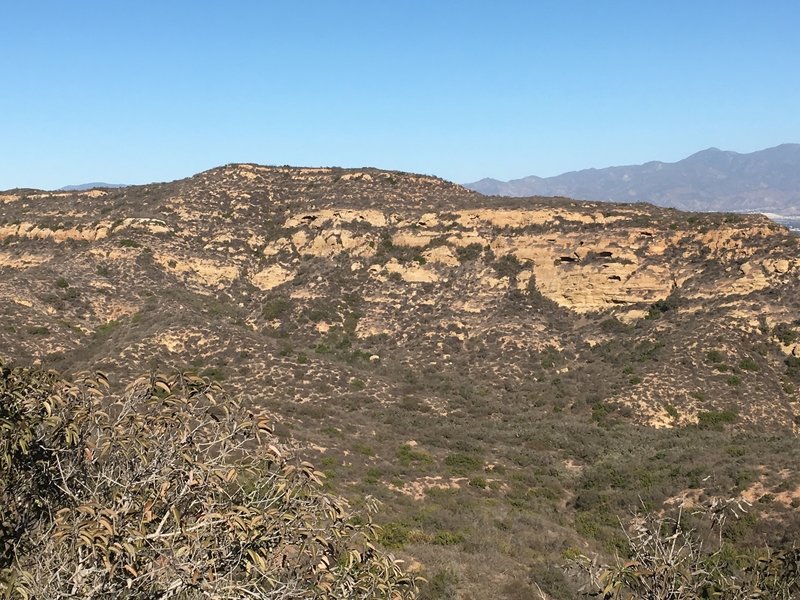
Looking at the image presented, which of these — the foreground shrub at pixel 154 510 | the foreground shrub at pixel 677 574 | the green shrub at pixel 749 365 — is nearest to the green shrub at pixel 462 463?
the foreground shrub at pixel 677 574

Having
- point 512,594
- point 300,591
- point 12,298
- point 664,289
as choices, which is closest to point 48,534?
point 300,591

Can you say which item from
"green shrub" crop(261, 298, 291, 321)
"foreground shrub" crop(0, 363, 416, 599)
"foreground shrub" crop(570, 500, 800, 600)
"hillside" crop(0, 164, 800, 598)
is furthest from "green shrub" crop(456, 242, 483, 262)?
"foreground shrub" crop(0, 363, 416, 599)

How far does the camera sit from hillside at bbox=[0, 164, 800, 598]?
1908 cm

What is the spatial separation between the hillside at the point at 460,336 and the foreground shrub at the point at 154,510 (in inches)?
280

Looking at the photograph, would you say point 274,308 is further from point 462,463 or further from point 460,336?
point 462,463

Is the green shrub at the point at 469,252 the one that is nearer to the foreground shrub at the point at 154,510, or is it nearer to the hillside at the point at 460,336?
the hillside at the point at 460,336

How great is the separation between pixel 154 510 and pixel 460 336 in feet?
111

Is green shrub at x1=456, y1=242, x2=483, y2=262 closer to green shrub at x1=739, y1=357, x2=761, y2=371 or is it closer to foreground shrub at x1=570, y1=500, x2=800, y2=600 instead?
green shrub at x1=739, y1=357, x2=761, y2=371

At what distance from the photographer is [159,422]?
5.89m

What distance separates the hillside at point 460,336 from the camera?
19.1 m

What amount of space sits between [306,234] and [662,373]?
1200 inches

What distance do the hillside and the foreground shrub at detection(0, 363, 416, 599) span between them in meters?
7.10

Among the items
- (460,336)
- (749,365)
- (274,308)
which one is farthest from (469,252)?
(749,365)

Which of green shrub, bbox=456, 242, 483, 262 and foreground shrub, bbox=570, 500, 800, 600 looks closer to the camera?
foreground shrub, bbox=570, 500, 800, 600
